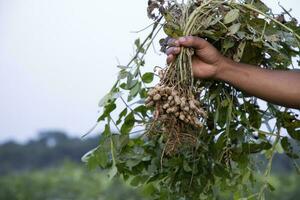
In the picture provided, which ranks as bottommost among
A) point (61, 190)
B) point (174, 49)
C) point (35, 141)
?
point (174, 49)

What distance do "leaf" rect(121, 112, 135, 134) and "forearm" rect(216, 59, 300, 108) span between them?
239mm

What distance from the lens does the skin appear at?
150 centimetres

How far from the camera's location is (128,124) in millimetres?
1645

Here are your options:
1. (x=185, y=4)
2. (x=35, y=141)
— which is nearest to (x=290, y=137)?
(x=185, y=4)

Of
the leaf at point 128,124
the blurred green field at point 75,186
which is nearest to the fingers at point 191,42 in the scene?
the leaf at point 128,124

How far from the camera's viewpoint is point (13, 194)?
18.9 feet

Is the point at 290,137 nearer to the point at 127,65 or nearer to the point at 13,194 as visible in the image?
the point at 127,65

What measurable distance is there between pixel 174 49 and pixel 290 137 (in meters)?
0.44

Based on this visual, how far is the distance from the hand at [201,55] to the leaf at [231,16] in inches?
2.6

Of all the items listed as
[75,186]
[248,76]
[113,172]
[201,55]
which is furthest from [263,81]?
[75,186]

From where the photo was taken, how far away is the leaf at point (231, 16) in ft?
4.90

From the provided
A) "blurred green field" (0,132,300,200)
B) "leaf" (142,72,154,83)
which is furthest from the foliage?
"blurred green field" (0,132,300,200)

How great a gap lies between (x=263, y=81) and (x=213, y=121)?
191mm

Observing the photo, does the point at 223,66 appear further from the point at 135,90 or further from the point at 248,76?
the point at 135,90
